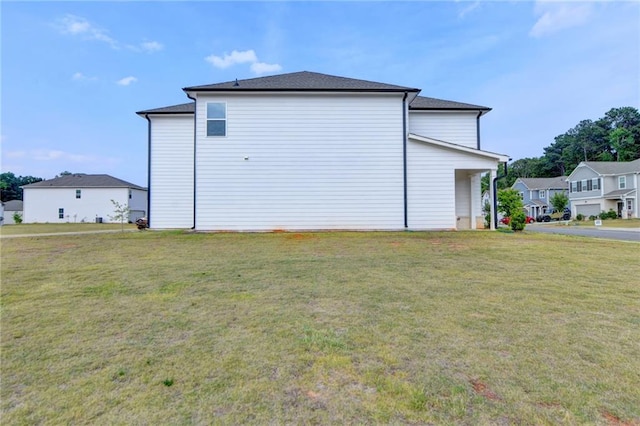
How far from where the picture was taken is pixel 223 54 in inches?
789

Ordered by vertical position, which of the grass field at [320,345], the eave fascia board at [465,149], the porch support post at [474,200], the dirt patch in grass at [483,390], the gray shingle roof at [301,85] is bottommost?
the dirt patch in grass at [483,390]

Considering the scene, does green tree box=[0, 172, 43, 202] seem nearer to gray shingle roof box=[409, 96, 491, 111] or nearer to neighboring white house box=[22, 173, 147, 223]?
neighboring white house box=[22, 173, 147, 223]

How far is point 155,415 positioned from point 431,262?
6039 mm

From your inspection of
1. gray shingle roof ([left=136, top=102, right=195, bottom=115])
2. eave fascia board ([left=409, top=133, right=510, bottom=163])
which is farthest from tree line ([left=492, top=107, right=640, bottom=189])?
gray shingle roof ([left=136, top=102, right=195, bottom=115])

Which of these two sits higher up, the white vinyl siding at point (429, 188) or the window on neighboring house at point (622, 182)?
the window on neighboring house at point (622, 182)

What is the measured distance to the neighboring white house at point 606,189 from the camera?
3578 cm

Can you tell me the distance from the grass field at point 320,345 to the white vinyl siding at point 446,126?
994 cm

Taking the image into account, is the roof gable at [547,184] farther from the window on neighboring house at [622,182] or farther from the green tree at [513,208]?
the green tree at [513,208]

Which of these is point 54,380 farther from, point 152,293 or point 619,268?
point 619,268

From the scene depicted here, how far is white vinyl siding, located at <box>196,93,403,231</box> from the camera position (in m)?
13.1

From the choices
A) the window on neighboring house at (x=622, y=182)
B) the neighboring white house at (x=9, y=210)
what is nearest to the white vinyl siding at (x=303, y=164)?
the window on neighboring house at (x=622, y=182)

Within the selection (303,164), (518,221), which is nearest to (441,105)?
(518,221)

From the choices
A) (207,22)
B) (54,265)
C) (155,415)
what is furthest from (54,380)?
(207,22)

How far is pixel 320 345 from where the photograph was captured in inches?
118
